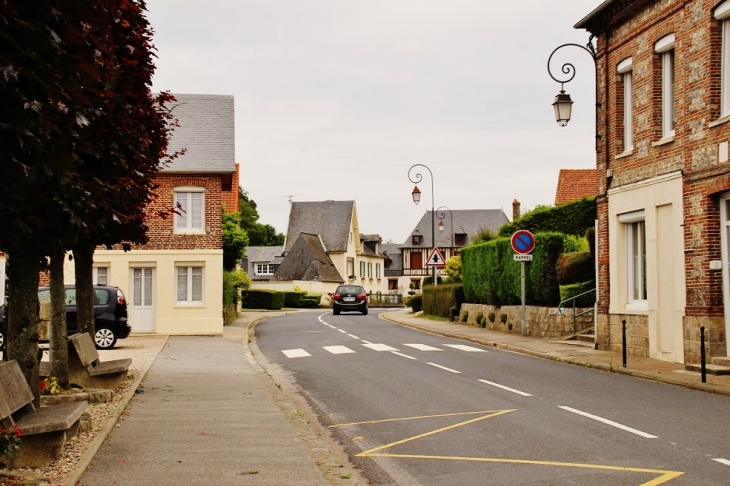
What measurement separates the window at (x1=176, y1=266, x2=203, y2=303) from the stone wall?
1027cm

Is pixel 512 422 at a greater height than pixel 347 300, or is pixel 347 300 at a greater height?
pixel 347 300

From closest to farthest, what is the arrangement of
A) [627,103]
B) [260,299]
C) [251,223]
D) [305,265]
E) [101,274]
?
[627,103] → [101,274] → [260,299] → [305,265] → [251,223]

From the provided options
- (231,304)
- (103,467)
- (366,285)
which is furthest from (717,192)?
(366,285)

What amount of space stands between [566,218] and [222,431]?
30.1 m

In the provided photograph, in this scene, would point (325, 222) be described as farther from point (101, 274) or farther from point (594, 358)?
point (594, 358)

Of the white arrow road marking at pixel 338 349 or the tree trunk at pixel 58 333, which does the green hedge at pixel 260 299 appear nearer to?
the white arrow road marking at pixel 338 349

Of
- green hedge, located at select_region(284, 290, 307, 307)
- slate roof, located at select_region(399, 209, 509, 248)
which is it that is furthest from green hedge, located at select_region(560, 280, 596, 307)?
slate roof, located at select_region(399, 209, 509, 248)

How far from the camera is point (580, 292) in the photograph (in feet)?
87.9

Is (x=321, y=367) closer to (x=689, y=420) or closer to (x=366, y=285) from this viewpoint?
(x=689, y=420)

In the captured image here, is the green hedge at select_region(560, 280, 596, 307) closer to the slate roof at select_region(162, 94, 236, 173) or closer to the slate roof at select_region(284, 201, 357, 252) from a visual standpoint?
the slate roof at select_region(162, 94, 236, 173)

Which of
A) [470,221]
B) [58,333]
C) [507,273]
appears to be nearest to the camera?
[58,333]

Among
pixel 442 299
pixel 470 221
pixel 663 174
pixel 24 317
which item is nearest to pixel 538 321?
pixel 663 174

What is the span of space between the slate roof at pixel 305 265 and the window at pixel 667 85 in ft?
212

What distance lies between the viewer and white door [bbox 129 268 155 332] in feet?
109
